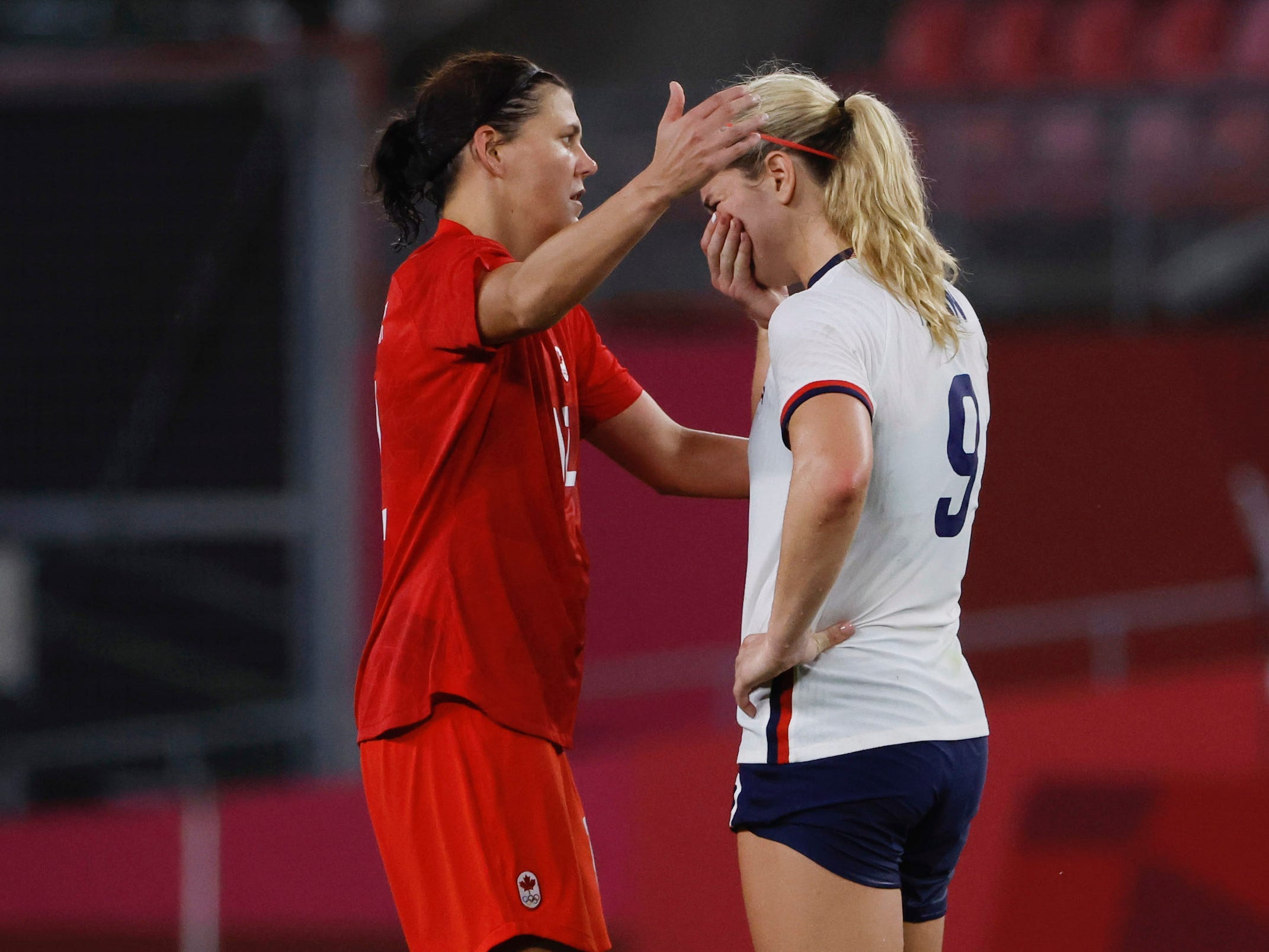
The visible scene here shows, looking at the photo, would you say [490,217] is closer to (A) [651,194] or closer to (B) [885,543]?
(A) [651,194]

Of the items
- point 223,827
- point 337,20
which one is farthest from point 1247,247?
point 223,827

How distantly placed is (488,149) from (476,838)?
109cm

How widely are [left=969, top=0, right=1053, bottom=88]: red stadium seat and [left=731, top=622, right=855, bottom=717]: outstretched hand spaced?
30.5 ft

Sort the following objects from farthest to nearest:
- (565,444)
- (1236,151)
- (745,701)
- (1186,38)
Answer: (1186,38), (1236,151), (565,444), (745,701)

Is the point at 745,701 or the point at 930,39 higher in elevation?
the point at 930,39

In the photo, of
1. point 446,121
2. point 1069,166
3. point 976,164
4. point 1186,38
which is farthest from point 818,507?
Answer: point 1186,38

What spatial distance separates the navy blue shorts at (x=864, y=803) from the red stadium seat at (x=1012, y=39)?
9.30m

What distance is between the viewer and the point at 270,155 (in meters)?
8.08

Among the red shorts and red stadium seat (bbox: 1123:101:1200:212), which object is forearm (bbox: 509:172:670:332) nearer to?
the red shorts

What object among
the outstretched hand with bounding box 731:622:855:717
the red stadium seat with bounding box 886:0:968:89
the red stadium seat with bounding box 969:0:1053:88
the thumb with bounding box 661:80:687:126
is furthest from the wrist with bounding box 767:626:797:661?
the red stadium seat with bounding box 969:0:1053:88

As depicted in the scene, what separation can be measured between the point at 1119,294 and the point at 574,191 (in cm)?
597

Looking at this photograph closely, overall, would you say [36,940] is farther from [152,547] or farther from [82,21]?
[82,21]

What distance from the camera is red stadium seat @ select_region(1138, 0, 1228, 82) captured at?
10.3m

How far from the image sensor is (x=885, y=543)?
6.85ft
